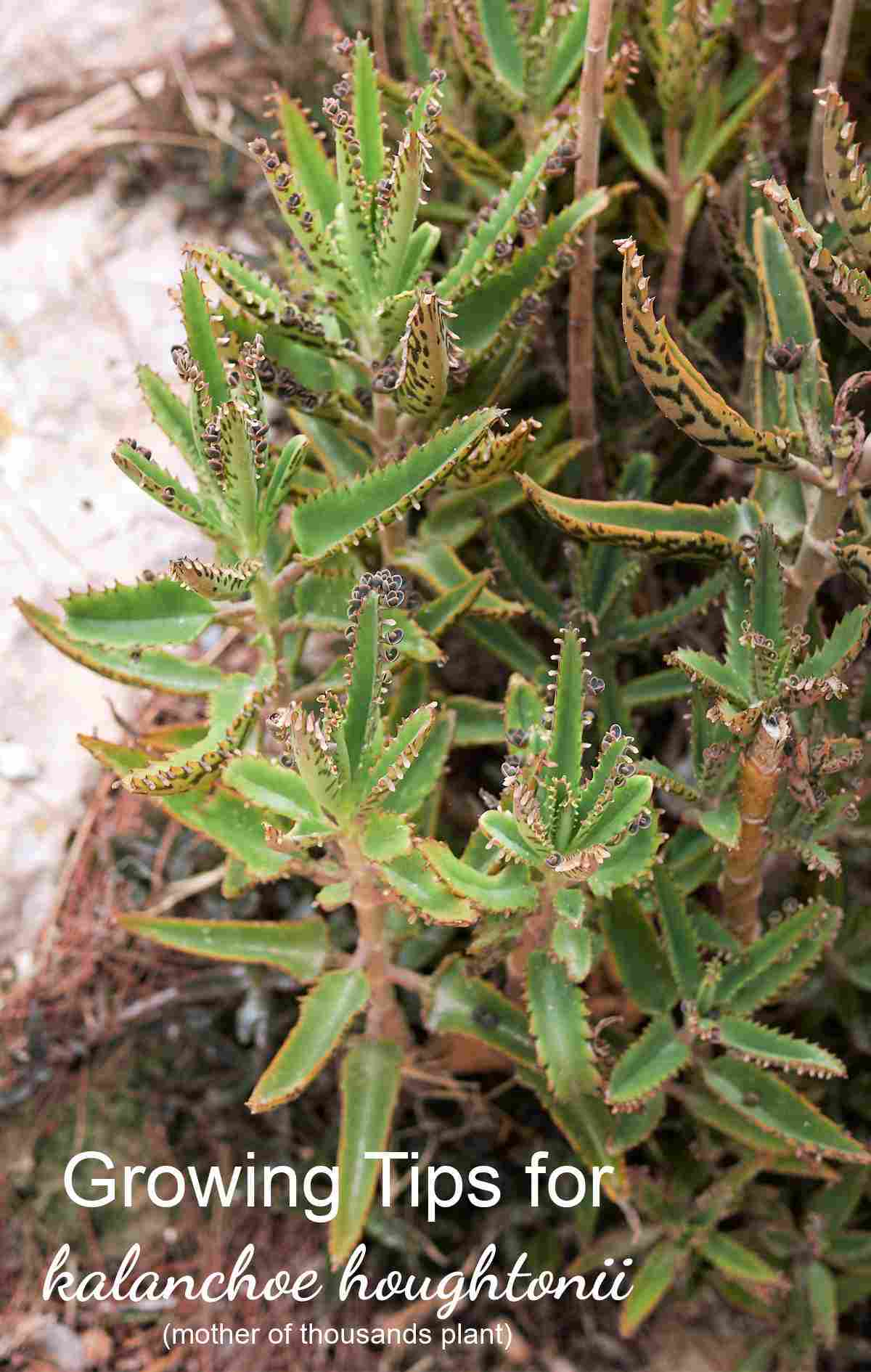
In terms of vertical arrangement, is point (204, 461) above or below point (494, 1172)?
above

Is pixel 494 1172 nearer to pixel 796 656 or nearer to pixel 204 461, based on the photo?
pixel 796 656

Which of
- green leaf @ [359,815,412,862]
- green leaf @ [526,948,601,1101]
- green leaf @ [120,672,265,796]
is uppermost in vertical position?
green leaf @ [120,672,265,796]

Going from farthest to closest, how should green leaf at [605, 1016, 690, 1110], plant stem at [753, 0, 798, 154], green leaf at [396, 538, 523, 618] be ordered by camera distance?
1. plant stem at [753, 0, 798, 154]
2. green leaf at [396, 538, 523, 618]
3. green leaf at [605, 1016, 690, 1110]

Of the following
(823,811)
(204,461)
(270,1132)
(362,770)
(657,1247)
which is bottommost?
(657,1247)

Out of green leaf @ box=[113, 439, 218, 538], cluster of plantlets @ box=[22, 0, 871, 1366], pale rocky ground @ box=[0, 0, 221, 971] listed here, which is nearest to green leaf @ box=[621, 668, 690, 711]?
cluster of plantlets @ box=[22, 0, 871, 1366]

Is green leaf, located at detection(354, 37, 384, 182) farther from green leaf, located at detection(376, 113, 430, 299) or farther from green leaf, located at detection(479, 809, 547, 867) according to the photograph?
green leaf, located at detection(479, 809, 547, 867)

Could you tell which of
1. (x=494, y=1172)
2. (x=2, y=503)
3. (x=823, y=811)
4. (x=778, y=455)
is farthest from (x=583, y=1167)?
(x=2, y=503)

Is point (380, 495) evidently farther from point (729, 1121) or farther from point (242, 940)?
point (729, 1121)
